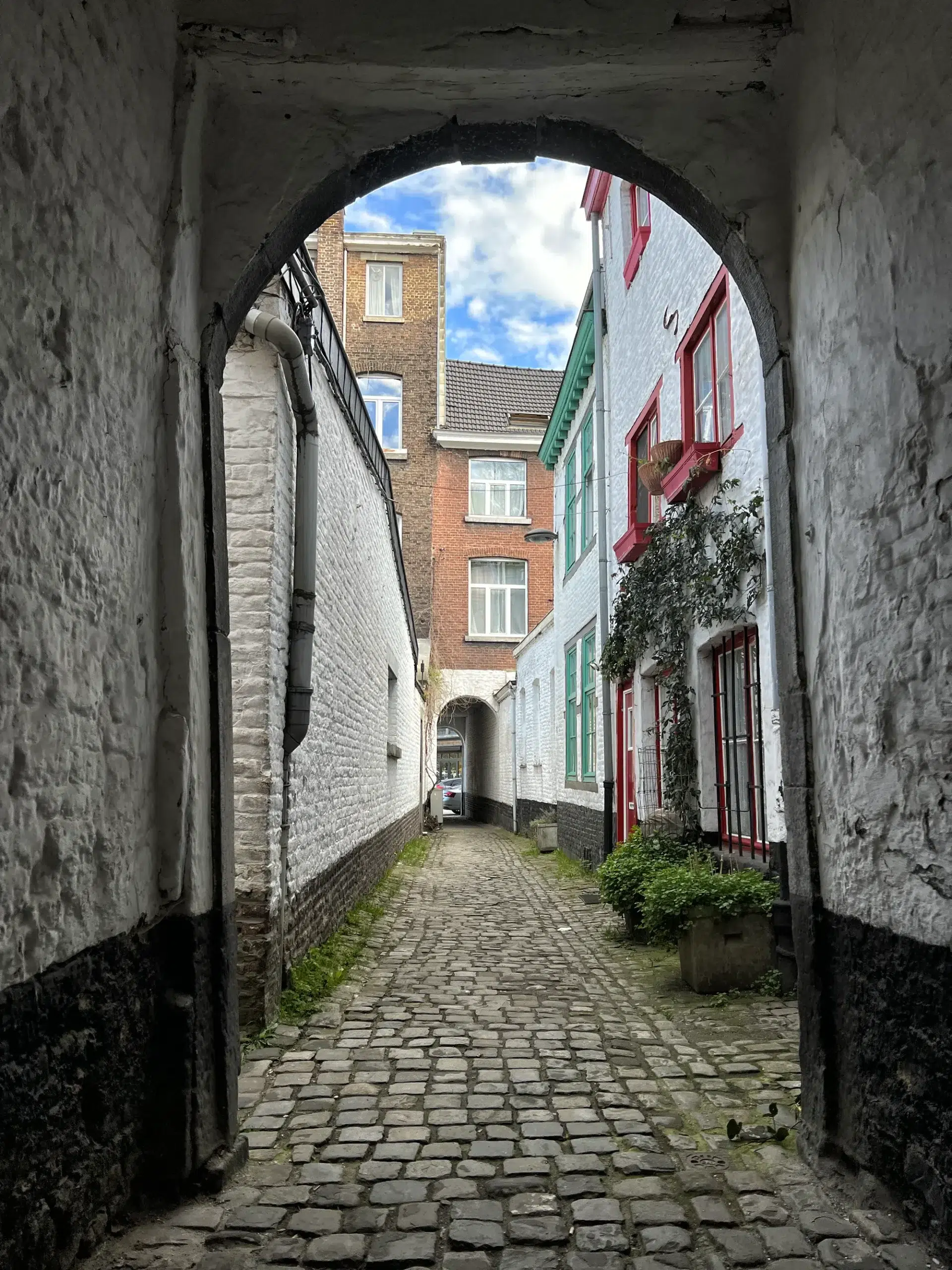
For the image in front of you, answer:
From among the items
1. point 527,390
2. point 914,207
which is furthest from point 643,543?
point 527,390

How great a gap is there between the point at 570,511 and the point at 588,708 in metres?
3.24

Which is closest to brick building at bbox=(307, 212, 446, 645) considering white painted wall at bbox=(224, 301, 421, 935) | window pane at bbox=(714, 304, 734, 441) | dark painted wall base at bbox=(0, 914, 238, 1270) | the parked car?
white painted wall at bbox=(224, 301, 421, 935)

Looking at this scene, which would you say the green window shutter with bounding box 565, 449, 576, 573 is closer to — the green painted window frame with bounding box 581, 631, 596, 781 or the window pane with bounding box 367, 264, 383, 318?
the green painted window frame with bounding box 581, 631, 596, 781

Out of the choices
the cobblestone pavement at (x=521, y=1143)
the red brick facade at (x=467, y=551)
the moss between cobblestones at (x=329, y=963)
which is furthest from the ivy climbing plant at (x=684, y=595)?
the red brick facade at (x=467, y=551)

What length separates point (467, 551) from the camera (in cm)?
2239

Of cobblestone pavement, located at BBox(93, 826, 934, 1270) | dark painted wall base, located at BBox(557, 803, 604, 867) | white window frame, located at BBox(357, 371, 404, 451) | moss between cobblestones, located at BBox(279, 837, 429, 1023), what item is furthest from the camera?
white window frame, located at BBox(357, 371, 404, 451)

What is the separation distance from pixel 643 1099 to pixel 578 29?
4.01 m

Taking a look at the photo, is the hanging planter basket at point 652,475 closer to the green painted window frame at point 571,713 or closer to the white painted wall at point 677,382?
the white painted wall at point 677,382

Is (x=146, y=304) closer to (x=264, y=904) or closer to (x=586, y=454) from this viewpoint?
(x=264, y=904)

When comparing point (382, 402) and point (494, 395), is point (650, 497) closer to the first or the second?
point (382, 402)

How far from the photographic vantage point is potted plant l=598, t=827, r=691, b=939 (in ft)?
22.8

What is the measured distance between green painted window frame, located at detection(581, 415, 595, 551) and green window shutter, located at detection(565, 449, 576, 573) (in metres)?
0.77

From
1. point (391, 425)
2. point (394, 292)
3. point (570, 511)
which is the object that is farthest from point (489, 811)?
point (394, 292)

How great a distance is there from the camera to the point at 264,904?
16.2 ft
